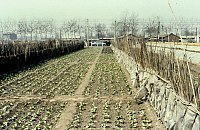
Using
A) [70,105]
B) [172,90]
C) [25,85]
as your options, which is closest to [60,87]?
[25,85]

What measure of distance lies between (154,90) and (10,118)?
4101mm

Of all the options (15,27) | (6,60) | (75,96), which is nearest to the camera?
(75,96)

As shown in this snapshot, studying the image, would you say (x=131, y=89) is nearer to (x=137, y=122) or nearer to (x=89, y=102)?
(x=89, y=102)

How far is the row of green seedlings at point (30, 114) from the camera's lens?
23.7 ft

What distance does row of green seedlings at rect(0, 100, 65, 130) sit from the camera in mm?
7234

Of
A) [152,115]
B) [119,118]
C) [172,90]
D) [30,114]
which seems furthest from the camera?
[30,114]

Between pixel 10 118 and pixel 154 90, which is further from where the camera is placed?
pixel 154 90

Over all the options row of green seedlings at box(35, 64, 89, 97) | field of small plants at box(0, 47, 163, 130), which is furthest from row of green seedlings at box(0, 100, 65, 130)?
row of green seedlings at box(35, 64, 89, 97)

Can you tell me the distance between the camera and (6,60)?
16.8 meters

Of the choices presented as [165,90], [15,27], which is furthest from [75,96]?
[15,27]

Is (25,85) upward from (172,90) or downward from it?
downward

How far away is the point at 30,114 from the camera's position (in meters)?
8.19

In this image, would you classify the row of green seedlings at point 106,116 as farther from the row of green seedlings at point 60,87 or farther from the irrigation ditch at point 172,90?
the row of green seedlings at point 60,87

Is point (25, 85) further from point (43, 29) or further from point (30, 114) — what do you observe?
point (43, 29)
